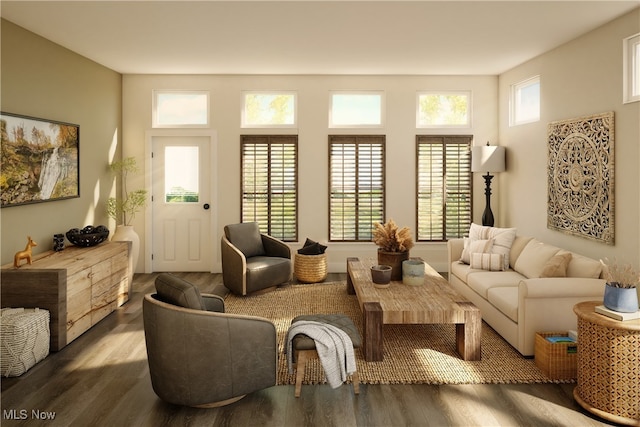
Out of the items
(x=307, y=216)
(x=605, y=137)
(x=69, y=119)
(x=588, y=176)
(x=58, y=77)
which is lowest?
(x=307, y=216)

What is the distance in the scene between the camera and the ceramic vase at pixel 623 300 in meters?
2.72

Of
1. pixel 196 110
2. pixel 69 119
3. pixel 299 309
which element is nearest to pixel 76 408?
pixel 299 309

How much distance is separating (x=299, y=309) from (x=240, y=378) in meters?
2.12

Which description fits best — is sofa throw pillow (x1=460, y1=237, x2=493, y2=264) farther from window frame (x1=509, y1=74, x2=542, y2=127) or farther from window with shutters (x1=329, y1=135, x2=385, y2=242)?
window frame (x1=509, y1=74, x2=542, y2=127)

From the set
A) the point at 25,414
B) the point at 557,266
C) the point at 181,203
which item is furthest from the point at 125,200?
the point at 557,266

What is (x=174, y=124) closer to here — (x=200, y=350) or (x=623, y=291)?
(x=200, y=350)

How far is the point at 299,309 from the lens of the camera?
492cm

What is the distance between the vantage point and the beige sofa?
137 inches

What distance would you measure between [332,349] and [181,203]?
4487mm

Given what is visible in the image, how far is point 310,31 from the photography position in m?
4.59

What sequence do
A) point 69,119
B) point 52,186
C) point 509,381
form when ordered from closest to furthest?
point 509,381, point 52,186, point 69,119

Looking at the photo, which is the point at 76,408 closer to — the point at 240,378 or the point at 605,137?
the point at 240,378

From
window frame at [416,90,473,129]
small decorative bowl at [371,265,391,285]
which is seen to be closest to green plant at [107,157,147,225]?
small decorative bowl at [371,265,391,285]

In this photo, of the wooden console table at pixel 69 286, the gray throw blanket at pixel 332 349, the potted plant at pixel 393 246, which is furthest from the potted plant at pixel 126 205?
the gray throw blanket at pixel 332 349
